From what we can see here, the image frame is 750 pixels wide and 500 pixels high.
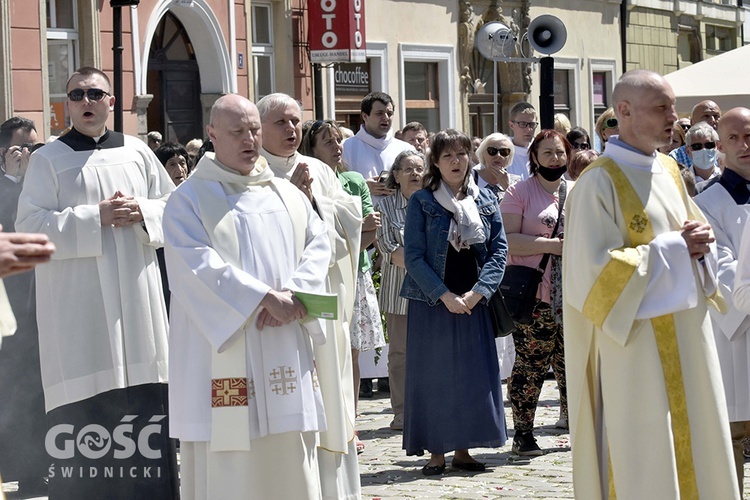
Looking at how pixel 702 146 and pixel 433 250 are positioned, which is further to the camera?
pixel 702 146

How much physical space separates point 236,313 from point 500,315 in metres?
2.64

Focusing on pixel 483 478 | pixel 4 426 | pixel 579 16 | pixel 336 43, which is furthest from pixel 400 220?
pixel 579 16

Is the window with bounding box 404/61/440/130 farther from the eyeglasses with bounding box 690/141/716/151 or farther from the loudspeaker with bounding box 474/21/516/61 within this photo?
the eyeglasses with bounding box 690/141/716/151

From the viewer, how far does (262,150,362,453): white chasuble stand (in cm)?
637

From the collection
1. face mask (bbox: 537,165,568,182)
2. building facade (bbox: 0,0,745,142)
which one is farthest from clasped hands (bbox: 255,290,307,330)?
building facade (bbox: 0,0,745,142)

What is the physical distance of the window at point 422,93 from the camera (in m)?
25.3

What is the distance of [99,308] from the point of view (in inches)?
268

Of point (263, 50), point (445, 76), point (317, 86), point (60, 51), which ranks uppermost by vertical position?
point (445, 76)

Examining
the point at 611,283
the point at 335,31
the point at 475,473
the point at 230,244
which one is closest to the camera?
the point at 611,283

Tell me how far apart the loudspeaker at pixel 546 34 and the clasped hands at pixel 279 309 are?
9749 mm

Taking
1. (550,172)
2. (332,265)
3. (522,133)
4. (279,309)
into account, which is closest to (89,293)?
(332,265)

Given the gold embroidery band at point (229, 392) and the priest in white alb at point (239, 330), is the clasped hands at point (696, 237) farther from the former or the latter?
the gold embroidery band at point (229, 392)

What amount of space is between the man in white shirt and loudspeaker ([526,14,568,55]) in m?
4.50

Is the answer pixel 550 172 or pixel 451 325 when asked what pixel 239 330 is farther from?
pixel 550 172
